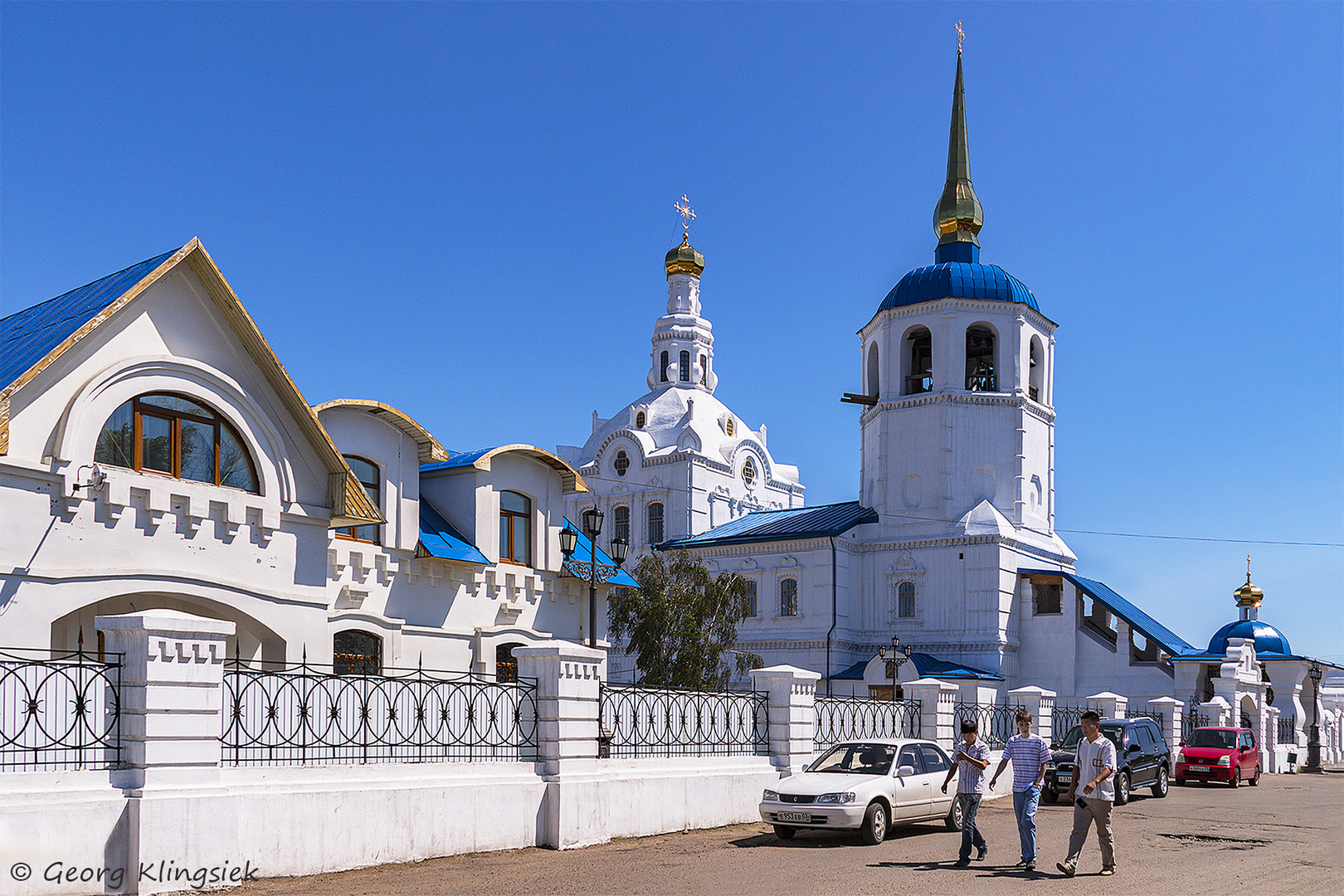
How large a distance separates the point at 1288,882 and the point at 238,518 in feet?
42.3

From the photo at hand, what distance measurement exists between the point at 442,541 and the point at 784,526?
2772cm

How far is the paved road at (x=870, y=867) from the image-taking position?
11922 mm

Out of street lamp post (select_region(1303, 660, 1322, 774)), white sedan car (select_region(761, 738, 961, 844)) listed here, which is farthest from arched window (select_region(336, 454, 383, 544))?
street lamp post (select_region(1303, 660, 1322, 774))

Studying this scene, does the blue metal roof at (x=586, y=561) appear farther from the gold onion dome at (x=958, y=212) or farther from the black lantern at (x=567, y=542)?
the gold onion dome at (x=958, y=212)

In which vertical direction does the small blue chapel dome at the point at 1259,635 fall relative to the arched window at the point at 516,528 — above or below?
below

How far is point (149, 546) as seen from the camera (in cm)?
1605

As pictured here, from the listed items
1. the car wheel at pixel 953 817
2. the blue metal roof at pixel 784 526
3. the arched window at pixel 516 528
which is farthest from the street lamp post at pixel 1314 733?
the arched window at pixel 516 528

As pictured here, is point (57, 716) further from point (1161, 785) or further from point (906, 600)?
point (906, 600)

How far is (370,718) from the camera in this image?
13508 mm

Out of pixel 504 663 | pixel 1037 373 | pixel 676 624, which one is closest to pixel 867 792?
pixel 504 663

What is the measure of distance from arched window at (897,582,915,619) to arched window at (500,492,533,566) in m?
23.8

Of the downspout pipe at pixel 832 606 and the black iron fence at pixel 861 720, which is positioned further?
the downspout pipe at pixel 832 606

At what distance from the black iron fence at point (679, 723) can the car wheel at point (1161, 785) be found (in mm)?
9792

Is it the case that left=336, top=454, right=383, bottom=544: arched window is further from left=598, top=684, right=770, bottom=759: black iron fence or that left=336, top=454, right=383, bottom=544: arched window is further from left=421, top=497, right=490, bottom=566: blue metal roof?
left=598, top=684, right=770, bottom=759: black iron fence
